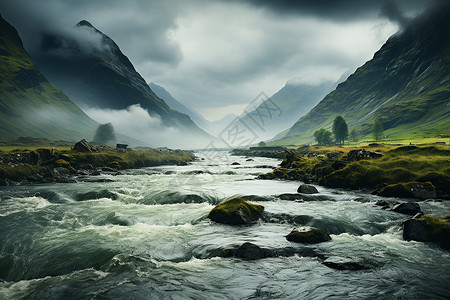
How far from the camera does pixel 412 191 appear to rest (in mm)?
23906

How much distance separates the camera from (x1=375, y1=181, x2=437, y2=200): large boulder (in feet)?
75.9

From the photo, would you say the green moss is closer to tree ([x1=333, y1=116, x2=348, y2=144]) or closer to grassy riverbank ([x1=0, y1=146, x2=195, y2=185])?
grassy riverbank ([x1=0, y1=146, x2=195, y2=185])

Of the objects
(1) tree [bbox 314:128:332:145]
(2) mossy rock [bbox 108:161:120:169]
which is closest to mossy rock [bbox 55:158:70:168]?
(2) mossy rock [bbox 108:161:120:169]

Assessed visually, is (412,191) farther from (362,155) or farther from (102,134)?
(102,134)

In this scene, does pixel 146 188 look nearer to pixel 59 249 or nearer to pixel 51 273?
pixel 59 249

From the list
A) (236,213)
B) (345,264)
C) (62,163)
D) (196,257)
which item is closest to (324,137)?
(62,163)

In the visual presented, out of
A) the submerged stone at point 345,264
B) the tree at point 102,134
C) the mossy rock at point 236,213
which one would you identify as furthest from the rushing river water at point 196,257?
the tree at point 102,134

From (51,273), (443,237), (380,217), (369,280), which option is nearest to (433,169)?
(380,217)

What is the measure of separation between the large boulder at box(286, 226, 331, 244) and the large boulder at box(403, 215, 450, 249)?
444cm

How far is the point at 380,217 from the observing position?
17.4m

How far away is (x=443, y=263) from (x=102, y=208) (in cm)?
2310

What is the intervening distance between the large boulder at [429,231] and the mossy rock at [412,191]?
1173cm

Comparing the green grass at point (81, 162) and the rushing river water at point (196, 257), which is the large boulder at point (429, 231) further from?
the green grass at point (81, 162)

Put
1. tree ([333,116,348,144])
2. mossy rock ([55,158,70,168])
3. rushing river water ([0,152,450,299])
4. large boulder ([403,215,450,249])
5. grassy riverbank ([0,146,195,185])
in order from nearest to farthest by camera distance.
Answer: rushing river water ([0,152,450,299])
large boulder ([403,215,450,249])
grassy riverbank ([0,146,195,185])
mossy rock ([55,158,70,168])
tree ([333,116,348,144])
